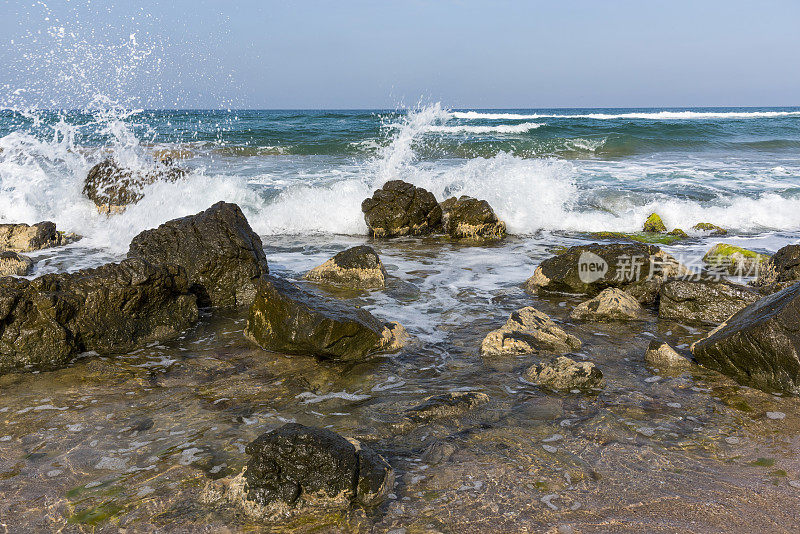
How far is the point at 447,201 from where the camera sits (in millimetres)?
9086

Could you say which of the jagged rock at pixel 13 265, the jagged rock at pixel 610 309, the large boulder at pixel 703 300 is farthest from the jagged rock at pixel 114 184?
the large boulder at pixel 703 300

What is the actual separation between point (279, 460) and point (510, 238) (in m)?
6.77

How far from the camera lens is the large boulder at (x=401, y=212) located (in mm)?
8766

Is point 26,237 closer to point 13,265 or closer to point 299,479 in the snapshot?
point 13,265

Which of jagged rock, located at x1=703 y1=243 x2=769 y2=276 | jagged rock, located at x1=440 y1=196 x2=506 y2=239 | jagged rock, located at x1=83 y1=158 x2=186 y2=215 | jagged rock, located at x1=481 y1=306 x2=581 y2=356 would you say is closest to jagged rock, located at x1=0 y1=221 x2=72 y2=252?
jagged rock, located at x1=83 y1=158 x2=186 y2=215

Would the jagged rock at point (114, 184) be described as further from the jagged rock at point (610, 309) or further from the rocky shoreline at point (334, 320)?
the jagged rock at point (610, 309)

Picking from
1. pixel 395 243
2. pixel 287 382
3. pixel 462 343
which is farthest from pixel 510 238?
pixel 287 382

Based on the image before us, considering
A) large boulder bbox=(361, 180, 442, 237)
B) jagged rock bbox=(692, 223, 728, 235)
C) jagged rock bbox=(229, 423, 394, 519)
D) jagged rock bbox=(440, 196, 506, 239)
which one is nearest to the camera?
jagged rock bbox=(229, 423, 394, 519)

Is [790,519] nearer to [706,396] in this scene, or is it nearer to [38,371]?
[706,396]

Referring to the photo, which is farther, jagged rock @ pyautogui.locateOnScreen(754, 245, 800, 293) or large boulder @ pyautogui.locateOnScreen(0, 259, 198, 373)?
jagged rock @ pyautogui.locateOnScreen(754, 245, 800, 293)

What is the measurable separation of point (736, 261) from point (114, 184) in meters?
9.20

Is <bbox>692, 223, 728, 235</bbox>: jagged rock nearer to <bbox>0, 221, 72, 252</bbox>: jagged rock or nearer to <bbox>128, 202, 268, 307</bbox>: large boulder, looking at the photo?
<bbox>128, 202, 268, 307</bbox>: large boulder

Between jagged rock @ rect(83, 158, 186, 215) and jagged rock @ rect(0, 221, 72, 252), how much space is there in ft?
5.43

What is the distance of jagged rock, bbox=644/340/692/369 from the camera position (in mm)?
3898
